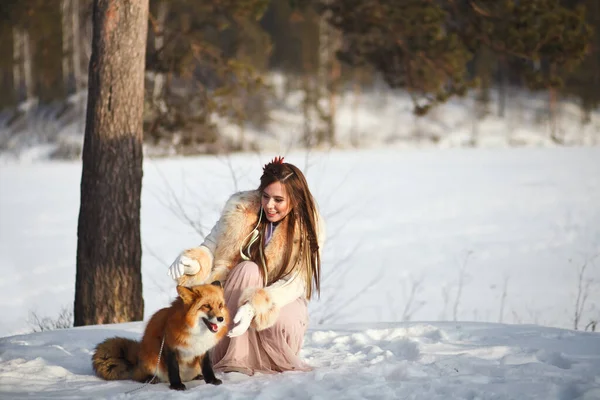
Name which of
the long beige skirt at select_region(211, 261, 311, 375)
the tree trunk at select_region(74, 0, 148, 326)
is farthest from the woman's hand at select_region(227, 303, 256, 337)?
the tree trunk at select_region(74, 0, 148, 326)

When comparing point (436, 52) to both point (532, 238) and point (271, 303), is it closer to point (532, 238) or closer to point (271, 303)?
point (271, 303)

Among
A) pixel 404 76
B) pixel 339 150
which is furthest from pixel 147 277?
pixel 339 150

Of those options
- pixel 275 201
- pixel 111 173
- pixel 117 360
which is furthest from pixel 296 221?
pixel 111 173

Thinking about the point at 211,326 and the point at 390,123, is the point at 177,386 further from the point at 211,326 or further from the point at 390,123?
the point at 390,123

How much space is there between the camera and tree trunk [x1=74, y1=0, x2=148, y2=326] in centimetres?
557

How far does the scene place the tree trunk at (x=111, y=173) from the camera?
18.3ft

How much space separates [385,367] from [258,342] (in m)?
0.80

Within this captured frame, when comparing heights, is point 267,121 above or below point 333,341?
above

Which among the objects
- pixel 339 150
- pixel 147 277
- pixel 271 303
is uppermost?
pixel 339 150

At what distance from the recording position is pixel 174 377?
12.4 ft

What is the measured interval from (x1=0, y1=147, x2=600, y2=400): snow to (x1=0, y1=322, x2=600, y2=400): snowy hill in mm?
16

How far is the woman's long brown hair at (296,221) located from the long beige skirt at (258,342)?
0.58 ft

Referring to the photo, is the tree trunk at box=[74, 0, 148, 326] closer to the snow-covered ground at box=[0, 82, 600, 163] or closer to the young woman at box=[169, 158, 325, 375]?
the young woman at box=[169, 158, 325, 375]

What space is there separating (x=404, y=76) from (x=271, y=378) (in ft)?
18.8
